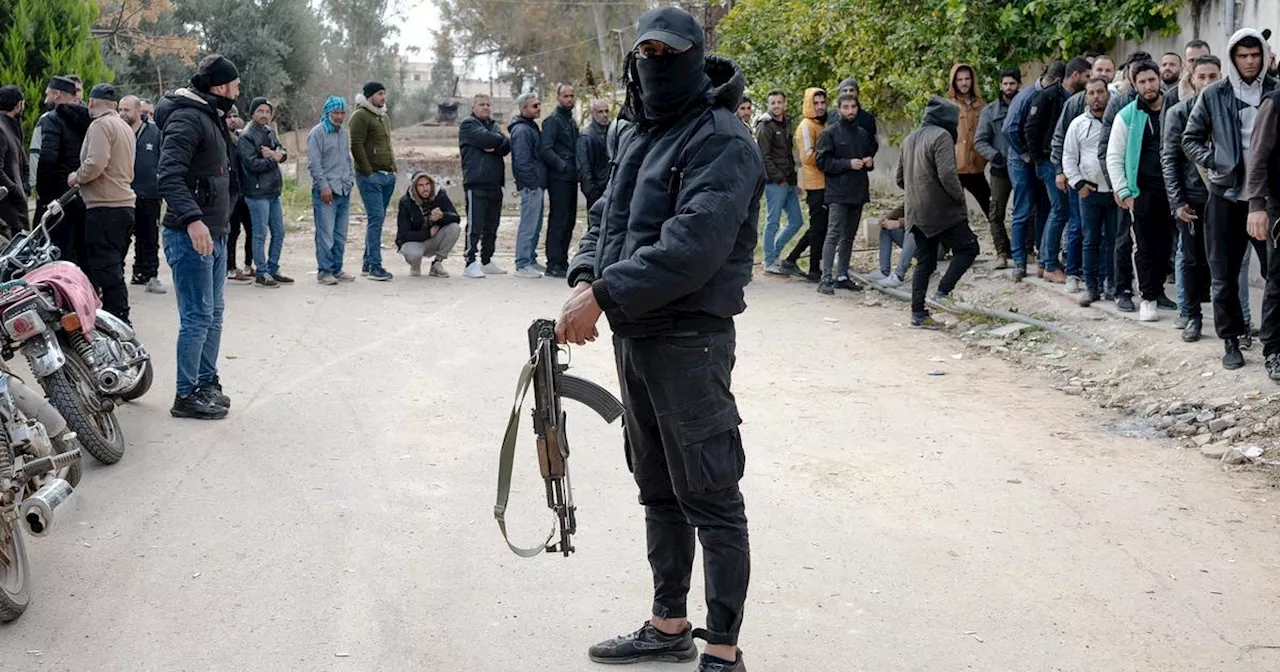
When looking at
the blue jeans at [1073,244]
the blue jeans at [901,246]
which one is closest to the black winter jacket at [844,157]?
the blue jeans at [901,246]

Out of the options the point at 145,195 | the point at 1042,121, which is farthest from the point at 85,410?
the point at 1042,121

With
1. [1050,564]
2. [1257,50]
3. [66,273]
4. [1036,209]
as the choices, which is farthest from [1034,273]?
[66,273]

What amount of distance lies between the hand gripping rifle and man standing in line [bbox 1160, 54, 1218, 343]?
19.0ft

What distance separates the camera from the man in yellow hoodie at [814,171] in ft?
43.5

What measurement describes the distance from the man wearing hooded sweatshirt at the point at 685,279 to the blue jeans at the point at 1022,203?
8.70 meters

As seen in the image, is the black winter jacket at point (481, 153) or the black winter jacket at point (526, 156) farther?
the black winter jacket at point (526, 156)

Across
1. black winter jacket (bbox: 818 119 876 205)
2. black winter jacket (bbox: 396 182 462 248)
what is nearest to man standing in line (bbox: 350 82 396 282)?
black winter jacket (bbox: 396 182 462 248)

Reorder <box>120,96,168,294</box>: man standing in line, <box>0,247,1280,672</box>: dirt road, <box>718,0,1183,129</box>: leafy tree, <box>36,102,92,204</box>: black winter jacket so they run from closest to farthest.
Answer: <box>0,247,1280,672</box>: dirt road
<box>36,102,92,204</box>: black winter jacket
<box>120,96,168,294</box>: man standing in line
<box>718,0,1183,129</box>: leafy tree

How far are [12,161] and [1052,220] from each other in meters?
8.42

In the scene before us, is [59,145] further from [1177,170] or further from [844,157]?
[1177,170]

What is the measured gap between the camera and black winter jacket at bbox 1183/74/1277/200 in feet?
27.1

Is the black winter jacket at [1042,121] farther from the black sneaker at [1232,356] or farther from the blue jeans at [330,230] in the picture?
the blue jeans at [330,230]

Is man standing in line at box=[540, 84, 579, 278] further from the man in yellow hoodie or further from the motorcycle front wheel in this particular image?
the motorcycle front wheel

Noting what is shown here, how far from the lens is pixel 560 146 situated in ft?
48.0
